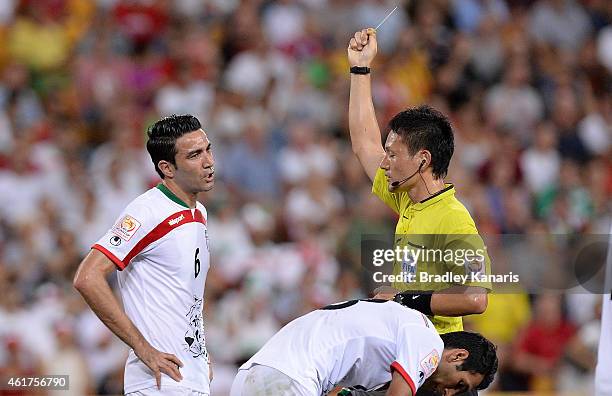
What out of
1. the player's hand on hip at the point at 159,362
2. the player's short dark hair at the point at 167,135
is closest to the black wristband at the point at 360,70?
the player's short dark hair at the point at 167,135

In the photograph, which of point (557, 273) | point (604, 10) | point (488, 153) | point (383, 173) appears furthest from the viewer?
point (604, 10)

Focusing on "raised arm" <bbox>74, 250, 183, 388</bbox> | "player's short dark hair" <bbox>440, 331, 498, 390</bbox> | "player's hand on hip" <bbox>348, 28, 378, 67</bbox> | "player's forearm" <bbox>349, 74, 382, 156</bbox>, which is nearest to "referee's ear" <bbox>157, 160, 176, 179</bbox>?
"raised arm" <bbox>74, 250, 183, 388</bbox>

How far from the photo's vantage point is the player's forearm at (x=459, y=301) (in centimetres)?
575

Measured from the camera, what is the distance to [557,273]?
1105 cm

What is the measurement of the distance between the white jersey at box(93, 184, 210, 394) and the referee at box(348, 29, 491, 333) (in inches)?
43.4

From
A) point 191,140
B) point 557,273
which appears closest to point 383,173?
point 191,140

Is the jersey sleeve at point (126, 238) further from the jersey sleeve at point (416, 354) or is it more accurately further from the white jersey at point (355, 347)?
the jersey sleeve at point (416, 354)

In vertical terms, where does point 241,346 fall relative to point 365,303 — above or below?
below

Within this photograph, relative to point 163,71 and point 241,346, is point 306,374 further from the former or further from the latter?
point 163,71

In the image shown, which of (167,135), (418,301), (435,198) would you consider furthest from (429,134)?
(167,135)

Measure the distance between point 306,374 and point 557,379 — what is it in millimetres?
5937

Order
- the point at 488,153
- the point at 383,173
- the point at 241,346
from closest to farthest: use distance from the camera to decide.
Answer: the point at 383,173 < the point at 241,346 < the point at 488,153

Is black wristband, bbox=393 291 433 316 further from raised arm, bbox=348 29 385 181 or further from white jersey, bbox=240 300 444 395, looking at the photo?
raised arm, bbox=348 29 385 181

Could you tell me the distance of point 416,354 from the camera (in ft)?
16.7
